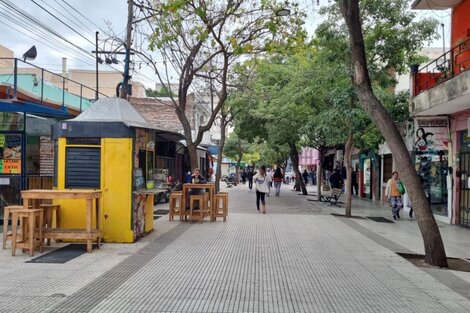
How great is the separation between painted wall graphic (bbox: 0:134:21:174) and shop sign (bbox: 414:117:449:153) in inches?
470

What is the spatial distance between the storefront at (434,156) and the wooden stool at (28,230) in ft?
38.3

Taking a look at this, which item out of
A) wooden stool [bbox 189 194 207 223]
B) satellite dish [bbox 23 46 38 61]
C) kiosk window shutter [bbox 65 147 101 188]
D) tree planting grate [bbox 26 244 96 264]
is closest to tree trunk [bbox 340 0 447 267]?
kiosk window shutter [bbox 65 147 101 188]

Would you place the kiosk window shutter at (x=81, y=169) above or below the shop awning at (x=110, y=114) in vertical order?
below

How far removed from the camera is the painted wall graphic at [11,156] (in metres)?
13.3

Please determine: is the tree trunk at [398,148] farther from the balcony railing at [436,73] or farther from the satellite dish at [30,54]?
the satellite dish at [30,54]

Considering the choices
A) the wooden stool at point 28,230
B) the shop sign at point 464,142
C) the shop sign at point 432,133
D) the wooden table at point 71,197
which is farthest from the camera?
the shop sign at point 432,133

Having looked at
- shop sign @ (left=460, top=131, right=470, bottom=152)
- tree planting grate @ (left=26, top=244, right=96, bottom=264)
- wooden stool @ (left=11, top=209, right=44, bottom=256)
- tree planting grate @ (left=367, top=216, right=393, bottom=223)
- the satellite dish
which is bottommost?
tree planting grate @ (left=367, top=216, right=393, bottom=223)

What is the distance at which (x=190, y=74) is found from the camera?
1581cm

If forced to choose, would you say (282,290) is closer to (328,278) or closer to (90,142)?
(328,278)

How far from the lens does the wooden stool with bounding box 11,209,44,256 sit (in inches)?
325

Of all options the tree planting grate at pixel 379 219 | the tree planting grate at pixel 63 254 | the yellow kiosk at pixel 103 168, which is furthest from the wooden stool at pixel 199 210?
the tree planting grate at pixel 379 219

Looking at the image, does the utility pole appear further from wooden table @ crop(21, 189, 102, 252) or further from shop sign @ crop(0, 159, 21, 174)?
wooden table @ crop(21, 189, 102, 252)

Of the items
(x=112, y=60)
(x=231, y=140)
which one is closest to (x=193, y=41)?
(x=112, y=60)

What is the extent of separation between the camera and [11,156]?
1327 centimetres
